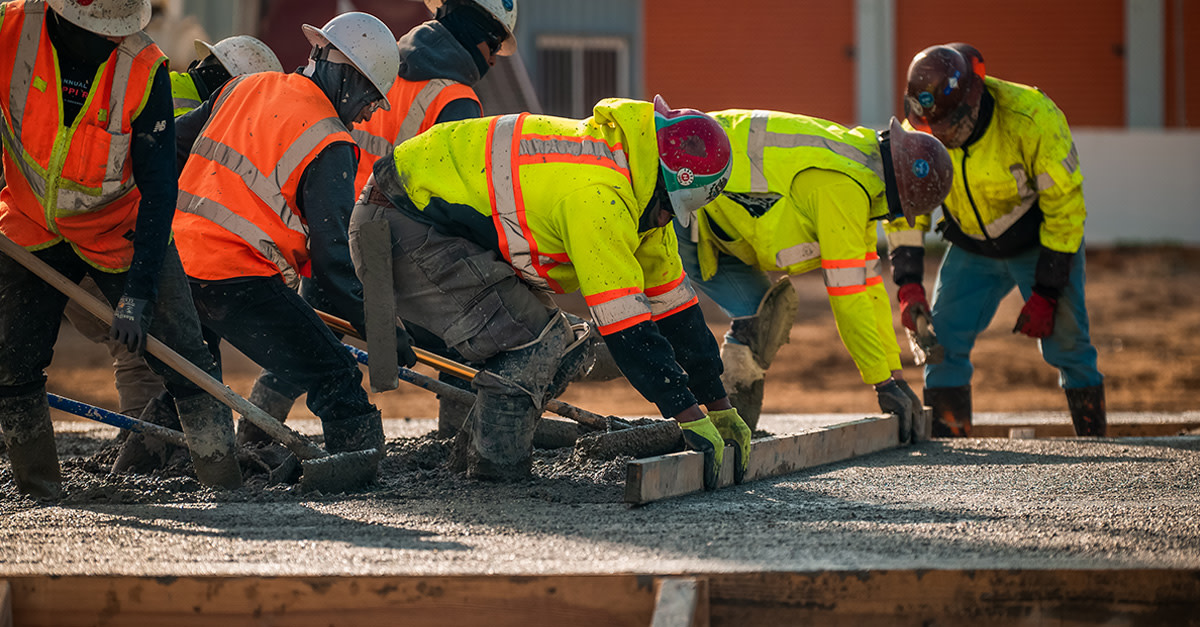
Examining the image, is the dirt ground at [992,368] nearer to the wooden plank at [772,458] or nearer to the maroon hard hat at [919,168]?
the wooden plank at [772,458]

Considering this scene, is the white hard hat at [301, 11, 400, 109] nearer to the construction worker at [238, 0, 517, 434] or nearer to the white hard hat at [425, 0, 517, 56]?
the construction worker at [238, 0, 517, 434]

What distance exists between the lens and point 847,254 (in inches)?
198

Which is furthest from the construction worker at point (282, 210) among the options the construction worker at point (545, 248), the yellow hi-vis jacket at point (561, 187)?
the yellow hi-vis jacket at point (561, 187)

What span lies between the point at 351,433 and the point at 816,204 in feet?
6.77

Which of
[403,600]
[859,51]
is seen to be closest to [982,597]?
[403,600]

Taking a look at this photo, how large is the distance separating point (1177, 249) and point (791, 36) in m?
6.01

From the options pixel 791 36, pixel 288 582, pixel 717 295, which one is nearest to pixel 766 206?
pixel 717 295

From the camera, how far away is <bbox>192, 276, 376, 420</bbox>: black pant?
4188mm

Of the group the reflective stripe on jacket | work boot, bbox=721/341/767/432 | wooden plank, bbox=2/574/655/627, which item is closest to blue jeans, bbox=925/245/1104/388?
work boot, bbox=721/341/767/432

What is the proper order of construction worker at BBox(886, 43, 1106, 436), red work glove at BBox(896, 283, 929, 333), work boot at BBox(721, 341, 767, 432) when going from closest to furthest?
work boot at BBox(721, 341, 767, 432) → construction worker at BBox(886, 43, 1106, 436) → red work glove at BBox(896, 283, 929, 333)

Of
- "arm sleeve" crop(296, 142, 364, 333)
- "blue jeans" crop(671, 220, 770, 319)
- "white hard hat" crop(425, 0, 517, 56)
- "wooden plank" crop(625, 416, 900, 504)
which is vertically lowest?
"wooden plank" crop(625, 416, 900, 504)

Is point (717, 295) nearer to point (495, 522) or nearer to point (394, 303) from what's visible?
point (394, 303)

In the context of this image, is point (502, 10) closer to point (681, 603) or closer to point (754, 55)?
point (681, 603)

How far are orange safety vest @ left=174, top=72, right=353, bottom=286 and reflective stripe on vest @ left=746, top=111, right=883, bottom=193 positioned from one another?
5.76ft
